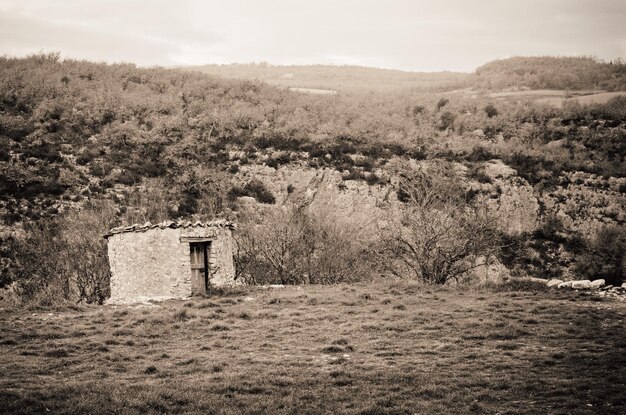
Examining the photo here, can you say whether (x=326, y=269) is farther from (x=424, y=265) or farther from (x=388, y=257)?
→ (x=424, y=265)

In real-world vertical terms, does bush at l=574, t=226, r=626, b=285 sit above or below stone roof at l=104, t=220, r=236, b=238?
below

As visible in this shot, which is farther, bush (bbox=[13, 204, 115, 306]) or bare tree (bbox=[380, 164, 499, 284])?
bare tree (bbox=[380, 164, 499, 284])

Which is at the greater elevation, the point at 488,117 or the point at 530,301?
the point at 488,117

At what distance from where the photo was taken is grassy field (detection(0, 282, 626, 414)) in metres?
10.9

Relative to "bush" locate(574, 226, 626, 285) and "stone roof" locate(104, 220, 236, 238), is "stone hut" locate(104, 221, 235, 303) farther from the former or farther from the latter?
"bush" locate(574, 226, 626, 285)

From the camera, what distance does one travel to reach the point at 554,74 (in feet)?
209

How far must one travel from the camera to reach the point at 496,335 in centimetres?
1539

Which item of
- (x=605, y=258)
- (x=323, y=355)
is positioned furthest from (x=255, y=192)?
(x=323, y=355)

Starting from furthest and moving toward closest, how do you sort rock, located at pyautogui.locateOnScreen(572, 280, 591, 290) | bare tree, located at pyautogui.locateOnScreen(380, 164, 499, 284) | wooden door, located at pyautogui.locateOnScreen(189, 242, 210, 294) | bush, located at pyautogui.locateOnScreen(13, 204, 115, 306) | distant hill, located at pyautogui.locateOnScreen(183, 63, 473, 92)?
distant hill, located at pyautogui.locateOnScreen(183, 63, 473, 92) < bare tree, located at pyautogui.locateOnScreen(380, 164, 499, 284) < bush, located at pyautogui.locateOnScreen(13, 204, 115, 306) < rock, located at pyautogui.locateOnScreen(572, 280, 591, 290) < wooden door, located at pyautogui.locateOnScreen(189, 242, 210, 294)

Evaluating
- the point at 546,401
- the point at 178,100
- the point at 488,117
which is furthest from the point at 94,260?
the point at 488,117

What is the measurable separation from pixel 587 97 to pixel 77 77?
4382 centimetres

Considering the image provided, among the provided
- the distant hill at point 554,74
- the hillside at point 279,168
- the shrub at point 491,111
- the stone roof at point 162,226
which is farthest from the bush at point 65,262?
the distant hill at point 554,74

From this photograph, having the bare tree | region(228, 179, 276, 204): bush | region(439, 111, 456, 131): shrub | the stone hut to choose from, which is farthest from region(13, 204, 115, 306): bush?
region(439, 111, 456, 131): shrub

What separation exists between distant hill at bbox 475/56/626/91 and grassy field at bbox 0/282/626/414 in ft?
152
